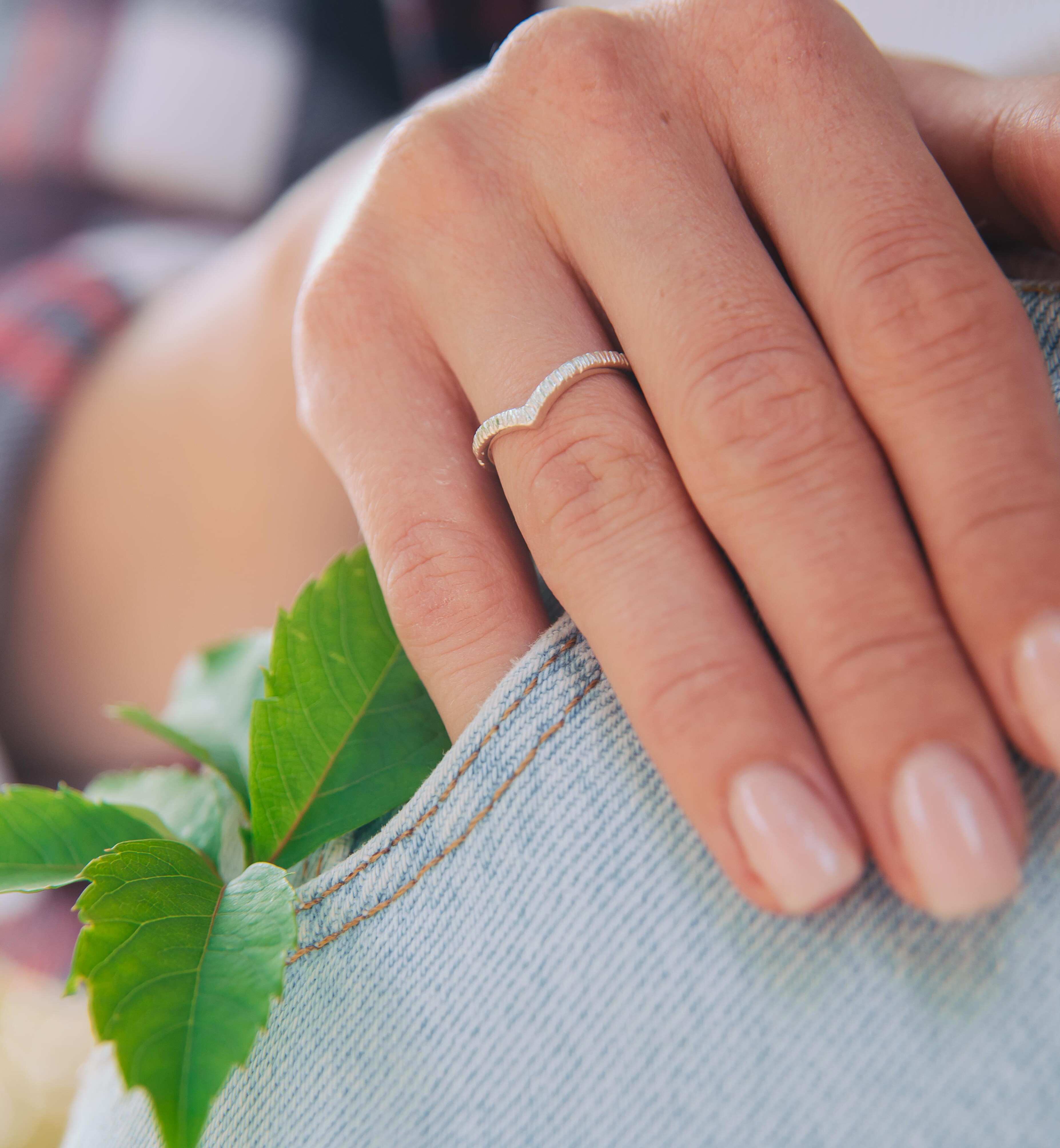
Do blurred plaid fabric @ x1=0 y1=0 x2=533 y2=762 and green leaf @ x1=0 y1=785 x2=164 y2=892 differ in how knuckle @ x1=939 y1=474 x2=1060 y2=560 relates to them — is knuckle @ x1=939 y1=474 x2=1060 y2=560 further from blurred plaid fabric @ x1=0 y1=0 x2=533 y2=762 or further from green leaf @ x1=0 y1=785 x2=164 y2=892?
blurred plaid fabric @ x1=0 y1=0 x2=533 y2=762

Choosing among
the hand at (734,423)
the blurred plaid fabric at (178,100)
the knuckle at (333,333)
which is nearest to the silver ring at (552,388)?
the hand at (734,423)

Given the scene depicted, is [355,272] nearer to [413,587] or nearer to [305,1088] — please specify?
[413,587]

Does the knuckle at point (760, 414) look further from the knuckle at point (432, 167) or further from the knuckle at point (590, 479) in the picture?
the knuckle at point (432, 167)

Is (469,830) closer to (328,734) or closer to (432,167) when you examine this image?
(328,734)

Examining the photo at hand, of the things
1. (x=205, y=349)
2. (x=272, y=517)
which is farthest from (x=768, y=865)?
(x=205, y=349)

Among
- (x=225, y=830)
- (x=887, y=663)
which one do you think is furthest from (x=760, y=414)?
(x=225, y=830)

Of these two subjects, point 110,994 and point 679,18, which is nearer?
point 110,994
